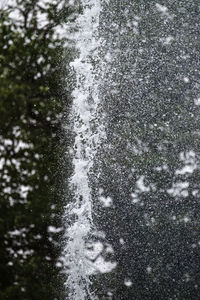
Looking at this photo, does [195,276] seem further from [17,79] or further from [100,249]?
[17,79]

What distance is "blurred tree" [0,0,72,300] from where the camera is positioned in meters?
3.45

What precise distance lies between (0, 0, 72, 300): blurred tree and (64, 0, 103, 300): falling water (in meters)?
0.15

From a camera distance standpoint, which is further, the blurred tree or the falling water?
the falling water

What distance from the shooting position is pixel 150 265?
334 cm

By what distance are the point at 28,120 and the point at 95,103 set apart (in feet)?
2.37

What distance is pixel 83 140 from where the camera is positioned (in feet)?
12.9

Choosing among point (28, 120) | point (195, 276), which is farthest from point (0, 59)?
point (195, 276)

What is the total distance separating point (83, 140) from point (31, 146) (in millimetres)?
543

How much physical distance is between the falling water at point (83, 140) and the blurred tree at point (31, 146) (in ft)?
0.49

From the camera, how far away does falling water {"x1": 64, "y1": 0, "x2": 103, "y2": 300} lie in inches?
141

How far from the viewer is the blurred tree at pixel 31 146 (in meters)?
3.45

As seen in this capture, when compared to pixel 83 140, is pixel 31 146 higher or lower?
lower

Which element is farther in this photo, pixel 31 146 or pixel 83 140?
pixel 83 140

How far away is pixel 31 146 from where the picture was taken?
12.5ft
